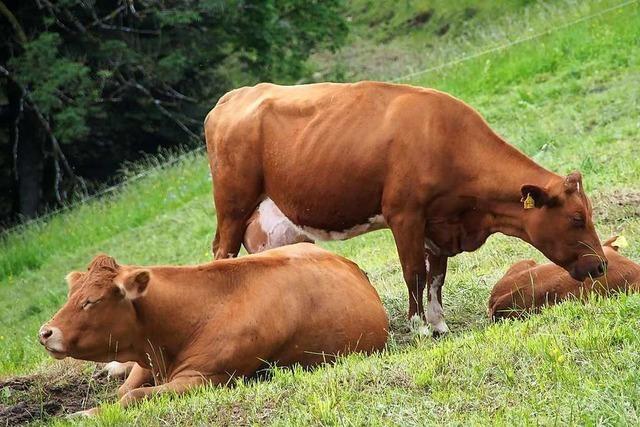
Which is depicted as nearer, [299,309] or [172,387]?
[172,387]

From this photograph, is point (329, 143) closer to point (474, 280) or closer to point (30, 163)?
point (474, 280)

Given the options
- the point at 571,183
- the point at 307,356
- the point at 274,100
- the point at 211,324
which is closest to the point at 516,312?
the point at 571,183

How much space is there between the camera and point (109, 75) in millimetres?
24422

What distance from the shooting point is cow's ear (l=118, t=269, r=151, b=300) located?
7.56 meters

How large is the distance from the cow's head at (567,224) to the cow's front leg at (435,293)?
951mm

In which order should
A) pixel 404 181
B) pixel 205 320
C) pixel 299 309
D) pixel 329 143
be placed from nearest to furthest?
pixel 205 320
pixel 299 309
pixel 404 181
pixel 329 143

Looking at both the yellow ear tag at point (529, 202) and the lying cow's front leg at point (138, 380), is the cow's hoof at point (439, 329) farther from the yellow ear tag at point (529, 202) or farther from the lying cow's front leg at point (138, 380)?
the lying cow's front leg at point (138, 380)

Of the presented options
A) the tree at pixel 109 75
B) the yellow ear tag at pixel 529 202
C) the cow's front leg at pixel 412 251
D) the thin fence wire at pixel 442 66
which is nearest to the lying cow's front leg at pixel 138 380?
the cow's front leg at pixel 412 251

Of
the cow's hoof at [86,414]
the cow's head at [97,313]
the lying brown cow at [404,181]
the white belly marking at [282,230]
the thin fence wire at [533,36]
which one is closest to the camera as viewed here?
the cow's hoof at [86,414]

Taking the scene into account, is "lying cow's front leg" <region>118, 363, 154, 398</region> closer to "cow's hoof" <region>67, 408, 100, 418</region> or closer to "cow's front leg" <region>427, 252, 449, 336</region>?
"cow's hoof" <region>67, 408, 100, 418</region>

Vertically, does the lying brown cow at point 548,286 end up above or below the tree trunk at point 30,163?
above

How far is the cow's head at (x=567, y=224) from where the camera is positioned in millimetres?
8234

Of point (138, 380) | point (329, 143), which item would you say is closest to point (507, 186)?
point (329, 143)

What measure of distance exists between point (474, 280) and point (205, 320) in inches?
120
